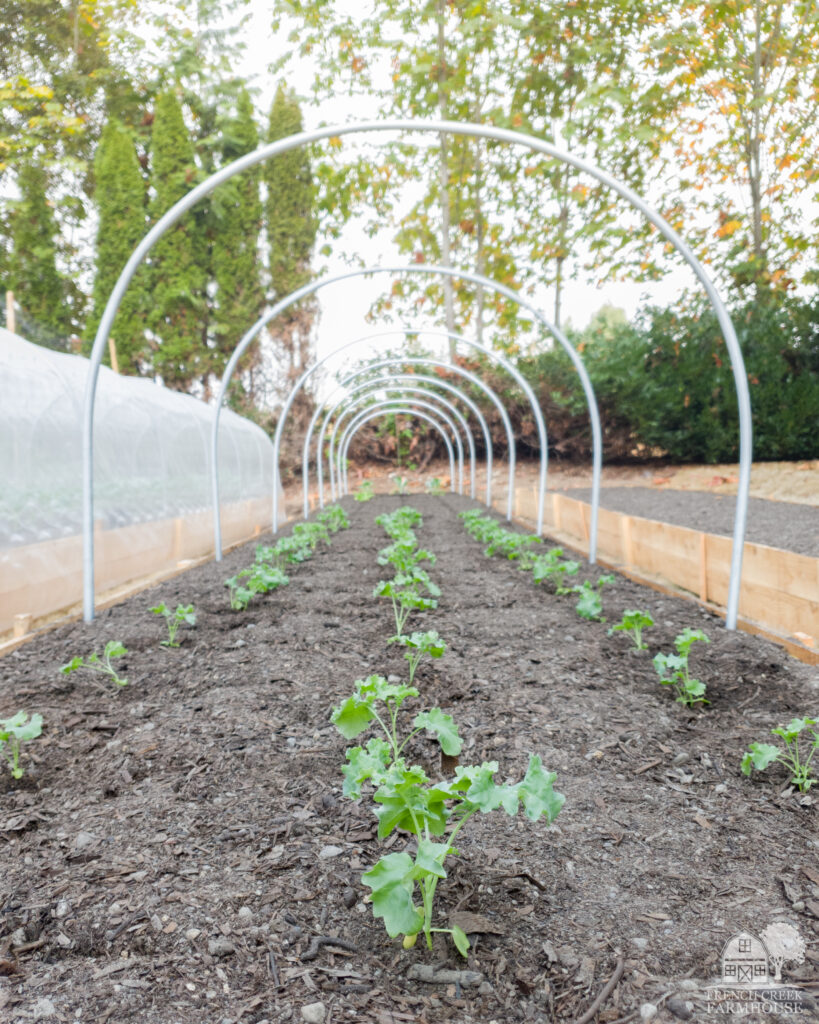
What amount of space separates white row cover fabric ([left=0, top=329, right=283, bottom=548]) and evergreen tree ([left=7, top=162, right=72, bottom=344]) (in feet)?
32.5

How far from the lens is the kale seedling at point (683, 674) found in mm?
2789

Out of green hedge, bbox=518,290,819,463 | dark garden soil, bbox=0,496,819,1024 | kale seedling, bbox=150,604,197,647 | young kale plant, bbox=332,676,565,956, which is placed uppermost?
green hedge, bbox=518,290,819,463

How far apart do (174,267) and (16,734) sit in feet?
56.5

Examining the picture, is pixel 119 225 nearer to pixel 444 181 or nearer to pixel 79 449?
pixel 444 181

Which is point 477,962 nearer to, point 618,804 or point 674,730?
point 618,804

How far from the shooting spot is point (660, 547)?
5547mm

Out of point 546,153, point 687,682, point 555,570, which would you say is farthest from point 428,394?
point 687,682

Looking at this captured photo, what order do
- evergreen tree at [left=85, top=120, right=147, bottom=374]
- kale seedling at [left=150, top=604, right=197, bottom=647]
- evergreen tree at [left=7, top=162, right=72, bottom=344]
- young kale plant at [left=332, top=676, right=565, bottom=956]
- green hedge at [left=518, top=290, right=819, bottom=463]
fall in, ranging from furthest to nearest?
evergreen tree at [left=85, top=120, right=147, bottom=374]
evergreen tree at [left=7, top=162, right=72, bottom=344]
green hedge at [left=518, top=290, right=819, bottom=463]
kale seedling at [left=150, top=604, right=197, bottom=647]
young kale plant at [left=332, top=676, right=565, bottom=956]

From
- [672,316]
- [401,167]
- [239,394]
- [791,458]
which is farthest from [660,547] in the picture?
[239,394]

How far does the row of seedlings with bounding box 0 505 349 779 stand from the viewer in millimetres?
2318

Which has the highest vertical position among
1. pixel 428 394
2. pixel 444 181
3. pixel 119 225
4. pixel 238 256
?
pixel 444 181

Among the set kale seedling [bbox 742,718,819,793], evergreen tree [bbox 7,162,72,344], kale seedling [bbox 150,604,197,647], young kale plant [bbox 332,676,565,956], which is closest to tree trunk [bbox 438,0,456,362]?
evergreen tree [bbox 7,162,72,344]

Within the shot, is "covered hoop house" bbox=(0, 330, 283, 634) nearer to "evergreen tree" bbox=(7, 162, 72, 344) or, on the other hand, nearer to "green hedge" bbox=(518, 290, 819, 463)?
"green hedge" bbox=(518, 290, 819, 463)

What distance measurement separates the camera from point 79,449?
5.37 m
